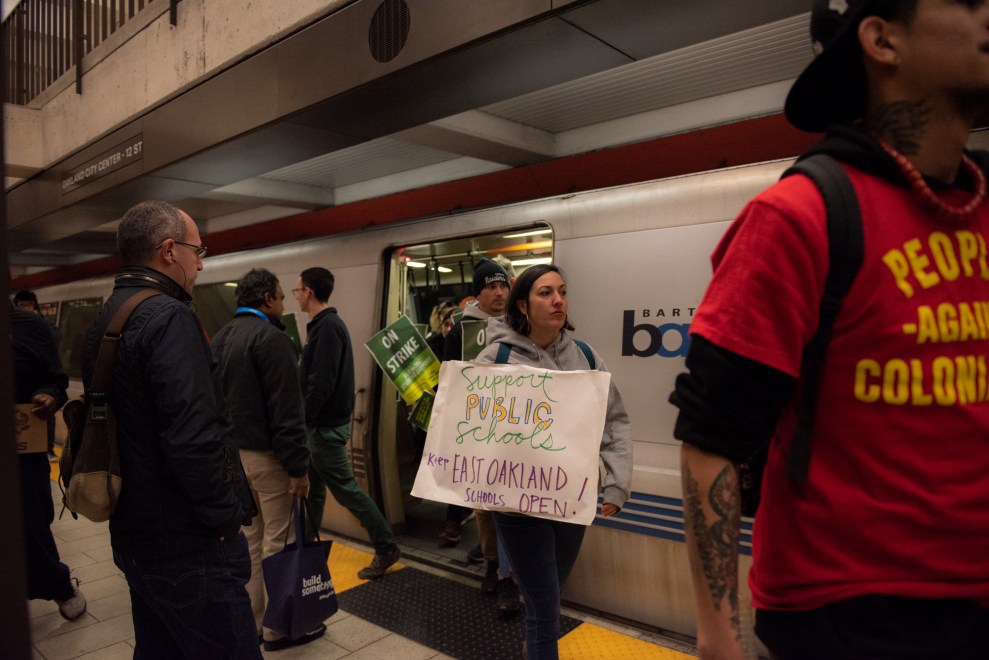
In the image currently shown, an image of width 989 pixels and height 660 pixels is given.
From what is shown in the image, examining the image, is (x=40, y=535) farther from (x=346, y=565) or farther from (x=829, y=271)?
(x=829, y=271)

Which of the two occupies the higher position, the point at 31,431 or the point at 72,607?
the point at 31,431

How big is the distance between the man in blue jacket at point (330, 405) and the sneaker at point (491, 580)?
677 millimetres

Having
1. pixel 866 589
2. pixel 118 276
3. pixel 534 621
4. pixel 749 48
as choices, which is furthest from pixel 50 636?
pixel 749 48

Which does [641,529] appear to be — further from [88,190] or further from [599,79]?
[88,190]

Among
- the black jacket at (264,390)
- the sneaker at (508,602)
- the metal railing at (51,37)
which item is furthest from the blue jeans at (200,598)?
the metal railing at (51,37)

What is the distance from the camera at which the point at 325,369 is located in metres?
3.87

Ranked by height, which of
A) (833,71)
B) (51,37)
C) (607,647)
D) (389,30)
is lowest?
(607,647)

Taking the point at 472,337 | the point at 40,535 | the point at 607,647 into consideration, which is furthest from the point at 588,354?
the point at 40,535

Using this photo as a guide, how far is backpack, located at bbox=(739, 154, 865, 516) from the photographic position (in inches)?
32.2

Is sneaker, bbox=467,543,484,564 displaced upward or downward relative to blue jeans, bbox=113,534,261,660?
downward

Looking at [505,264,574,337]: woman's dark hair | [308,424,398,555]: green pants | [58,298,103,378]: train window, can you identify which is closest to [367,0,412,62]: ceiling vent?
[505,264,574,337]: woman's dark hair

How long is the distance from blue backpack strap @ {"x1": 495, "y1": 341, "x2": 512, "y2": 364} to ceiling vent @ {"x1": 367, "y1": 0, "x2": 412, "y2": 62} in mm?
1280

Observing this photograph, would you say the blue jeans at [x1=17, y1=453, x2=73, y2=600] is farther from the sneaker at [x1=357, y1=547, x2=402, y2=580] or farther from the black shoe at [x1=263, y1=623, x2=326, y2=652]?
the sneaker at [x1=357, y1=547, x2=402, y2=580]

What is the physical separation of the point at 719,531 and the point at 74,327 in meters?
10.8
